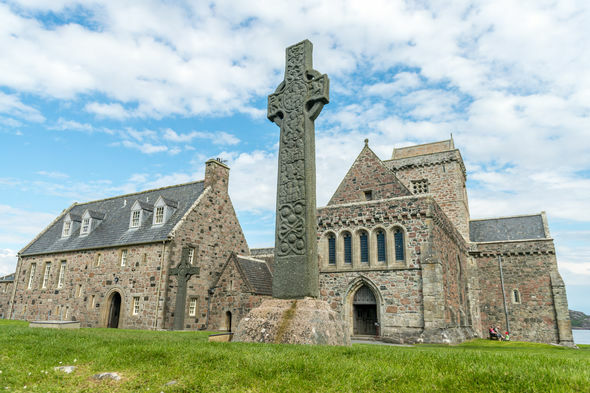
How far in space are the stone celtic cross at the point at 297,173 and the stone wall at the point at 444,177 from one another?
28945mm

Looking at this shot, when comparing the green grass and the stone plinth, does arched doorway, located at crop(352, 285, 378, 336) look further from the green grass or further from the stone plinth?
the green grass

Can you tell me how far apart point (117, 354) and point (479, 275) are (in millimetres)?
33524

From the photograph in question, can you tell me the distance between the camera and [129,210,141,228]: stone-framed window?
27.0 metres

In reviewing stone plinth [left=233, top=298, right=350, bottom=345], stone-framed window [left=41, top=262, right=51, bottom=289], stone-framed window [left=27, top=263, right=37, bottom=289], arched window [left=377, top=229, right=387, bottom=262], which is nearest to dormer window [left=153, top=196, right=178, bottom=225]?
stone-framed window [left=41, top=262, right=51, bottom=289]

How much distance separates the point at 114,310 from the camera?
25.3 m

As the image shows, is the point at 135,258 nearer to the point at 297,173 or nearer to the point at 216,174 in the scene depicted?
the point at 216,174

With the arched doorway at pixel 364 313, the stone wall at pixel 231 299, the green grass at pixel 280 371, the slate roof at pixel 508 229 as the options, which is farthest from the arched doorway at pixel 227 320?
the slate roof at pixel 508 229

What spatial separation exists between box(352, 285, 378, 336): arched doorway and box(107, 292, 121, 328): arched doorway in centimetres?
1532

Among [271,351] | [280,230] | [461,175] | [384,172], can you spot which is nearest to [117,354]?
[271,351]

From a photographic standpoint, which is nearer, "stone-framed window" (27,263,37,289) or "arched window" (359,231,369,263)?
"arched window" (359,231,369,263)

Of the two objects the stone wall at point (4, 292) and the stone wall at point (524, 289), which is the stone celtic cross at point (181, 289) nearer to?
A: the stone wall at point (524, 289)

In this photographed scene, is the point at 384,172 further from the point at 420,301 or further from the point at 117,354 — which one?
the point at 117,354

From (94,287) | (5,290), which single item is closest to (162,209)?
(94,287)

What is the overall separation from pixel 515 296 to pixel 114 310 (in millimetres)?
31237
